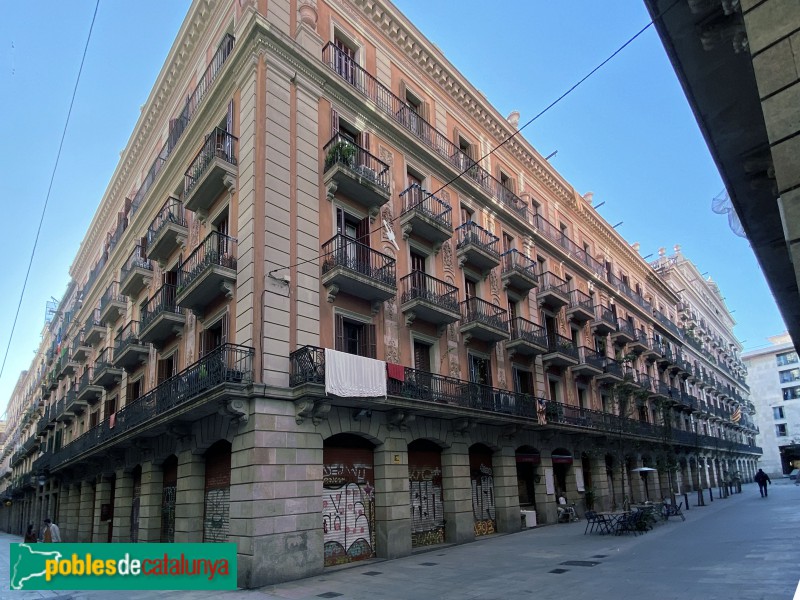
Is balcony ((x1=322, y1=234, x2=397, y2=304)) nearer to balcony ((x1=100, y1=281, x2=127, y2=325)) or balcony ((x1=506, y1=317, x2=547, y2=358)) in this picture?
balcony ((x1=506, y1=317, x2=547, y2=358))

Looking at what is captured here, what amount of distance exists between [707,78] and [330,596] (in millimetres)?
11314

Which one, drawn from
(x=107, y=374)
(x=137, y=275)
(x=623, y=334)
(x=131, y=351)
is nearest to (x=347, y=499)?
(x=131, y=351)

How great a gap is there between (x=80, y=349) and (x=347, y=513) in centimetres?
2488

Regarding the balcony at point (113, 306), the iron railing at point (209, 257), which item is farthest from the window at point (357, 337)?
the balcony at point (113, 306)

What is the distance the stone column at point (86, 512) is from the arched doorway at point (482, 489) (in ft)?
68.5

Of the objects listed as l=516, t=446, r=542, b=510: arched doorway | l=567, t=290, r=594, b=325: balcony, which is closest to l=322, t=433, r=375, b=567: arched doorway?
l=516, t=446, r=542, b=510: arched doorway

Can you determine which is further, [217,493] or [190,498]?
[190,498]

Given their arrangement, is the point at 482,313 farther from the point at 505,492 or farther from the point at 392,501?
the point at 392,501

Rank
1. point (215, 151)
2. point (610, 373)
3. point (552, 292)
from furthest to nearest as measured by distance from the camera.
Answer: point (610, 373) → point (552, 292) → point (215, 151)

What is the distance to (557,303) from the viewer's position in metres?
28.9

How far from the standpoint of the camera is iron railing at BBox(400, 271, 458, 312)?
18953mm

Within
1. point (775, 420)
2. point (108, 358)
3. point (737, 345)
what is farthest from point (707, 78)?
point (775, 420)

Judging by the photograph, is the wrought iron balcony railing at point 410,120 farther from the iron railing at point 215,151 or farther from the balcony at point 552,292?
the iron railing at point 215,151

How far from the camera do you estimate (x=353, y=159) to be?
18.0 m
